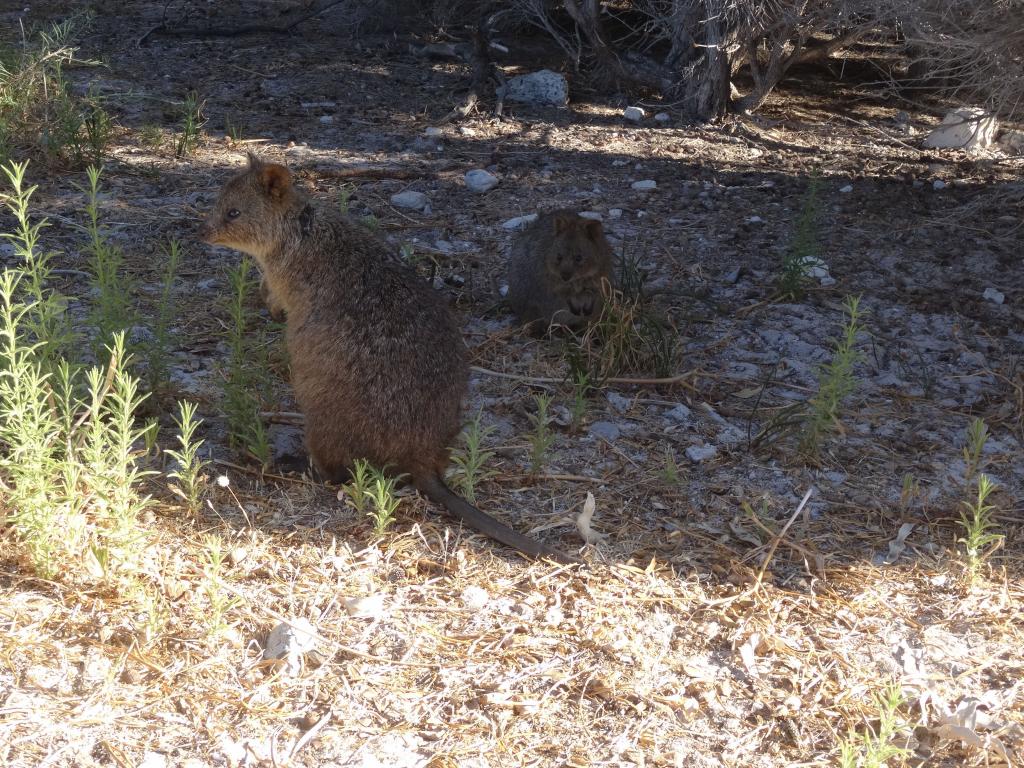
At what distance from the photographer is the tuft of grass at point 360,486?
161 inches

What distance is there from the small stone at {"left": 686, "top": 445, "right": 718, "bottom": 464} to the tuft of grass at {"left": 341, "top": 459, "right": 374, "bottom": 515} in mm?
1526

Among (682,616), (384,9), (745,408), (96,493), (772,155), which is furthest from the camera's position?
(384,9)

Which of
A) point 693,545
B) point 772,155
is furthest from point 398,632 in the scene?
point 772,155

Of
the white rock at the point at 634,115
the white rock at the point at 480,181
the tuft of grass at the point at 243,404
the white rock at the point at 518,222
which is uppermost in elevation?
the white rock at the point at 634,115

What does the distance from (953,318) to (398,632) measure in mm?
4177

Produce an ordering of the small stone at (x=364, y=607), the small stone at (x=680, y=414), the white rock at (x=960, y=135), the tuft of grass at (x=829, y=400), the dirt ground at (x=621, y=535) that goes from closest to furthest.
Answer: the dirt ground at (x=621, y=535) < the small stone at (x=364, y=607) < the tuft of grass at (x=829, y=400) < the small stone at (x=680, y=414) < the white rock at (x=960, y=135)

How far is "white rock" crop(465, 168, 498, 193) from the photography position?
7.79 metres

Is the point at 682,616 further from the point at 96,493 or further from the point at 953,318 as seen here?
the point at 953,318

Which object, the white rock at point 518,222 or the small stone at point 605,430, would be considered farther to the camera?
the white rock at point 518,222

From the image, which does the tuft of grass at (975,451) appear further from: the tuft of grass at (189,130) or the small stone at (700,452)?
the tuft of grass at (189,130)

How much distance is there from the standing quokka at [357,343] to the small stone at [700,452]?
3.62ft

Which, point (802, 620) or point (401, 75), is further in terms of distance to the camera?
point (401, 75)

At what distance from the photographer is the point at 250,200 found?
4848 mm

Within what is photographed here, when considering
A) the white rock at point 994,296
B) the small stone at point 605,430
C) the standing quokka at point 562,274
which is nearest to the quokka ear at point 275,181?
the standing quokka at point 562,274
